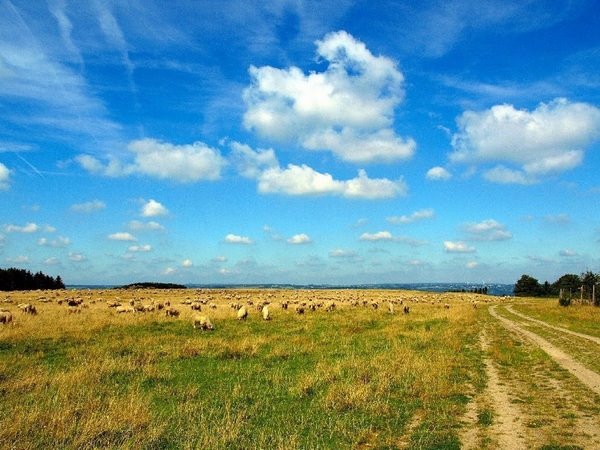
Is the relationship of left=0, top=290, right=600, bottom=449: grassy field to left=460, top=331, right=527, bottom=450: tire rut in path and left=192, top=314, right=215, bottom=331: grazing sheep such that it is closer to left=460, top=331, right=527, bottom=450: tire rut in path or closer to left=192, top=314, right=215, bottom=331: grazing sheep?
left=460, top=331, right=527, bottom=450: tire rut in path

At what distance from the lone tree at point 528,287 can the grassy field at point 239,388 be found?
119179 millimetres

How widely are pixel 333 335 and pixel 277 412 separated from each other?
1465 centimetres

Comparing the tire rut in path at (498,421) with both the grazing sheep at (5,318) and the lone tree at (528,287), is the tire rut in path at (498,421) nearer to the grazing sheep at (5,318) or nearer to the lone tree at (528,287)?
the grazing sheep at (5,318)

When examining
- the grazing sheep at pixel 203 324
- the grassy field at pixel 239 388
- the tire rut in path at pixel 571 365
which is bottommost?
the grassy field at pixel 239 388

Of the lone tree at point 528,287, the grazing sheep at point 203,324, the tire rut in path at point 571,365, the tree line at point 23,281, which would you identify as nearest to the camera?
the tire rut in path at point 571,365

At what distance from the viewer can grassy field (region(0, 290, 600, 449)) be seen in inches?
371

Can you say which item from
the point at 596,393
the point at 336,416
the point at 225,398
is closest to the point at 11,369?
the point at 225,398

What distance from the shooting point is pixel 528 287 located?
132m

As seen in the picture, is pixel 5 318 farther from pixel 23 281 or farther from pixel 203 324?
pixel 23 281

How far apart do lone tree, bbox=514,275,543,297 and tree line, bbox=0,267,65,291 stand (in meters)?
134

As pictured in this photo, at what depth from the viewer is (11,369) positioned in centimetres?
1572

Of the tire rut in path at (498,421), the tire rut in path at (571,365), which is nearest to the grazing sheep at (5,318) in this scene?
the tire rut in path at (498,421)

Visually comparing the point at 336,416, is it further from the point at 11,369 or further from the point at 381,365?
the point at 11,369

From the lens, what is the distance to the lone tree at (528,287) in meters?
130
